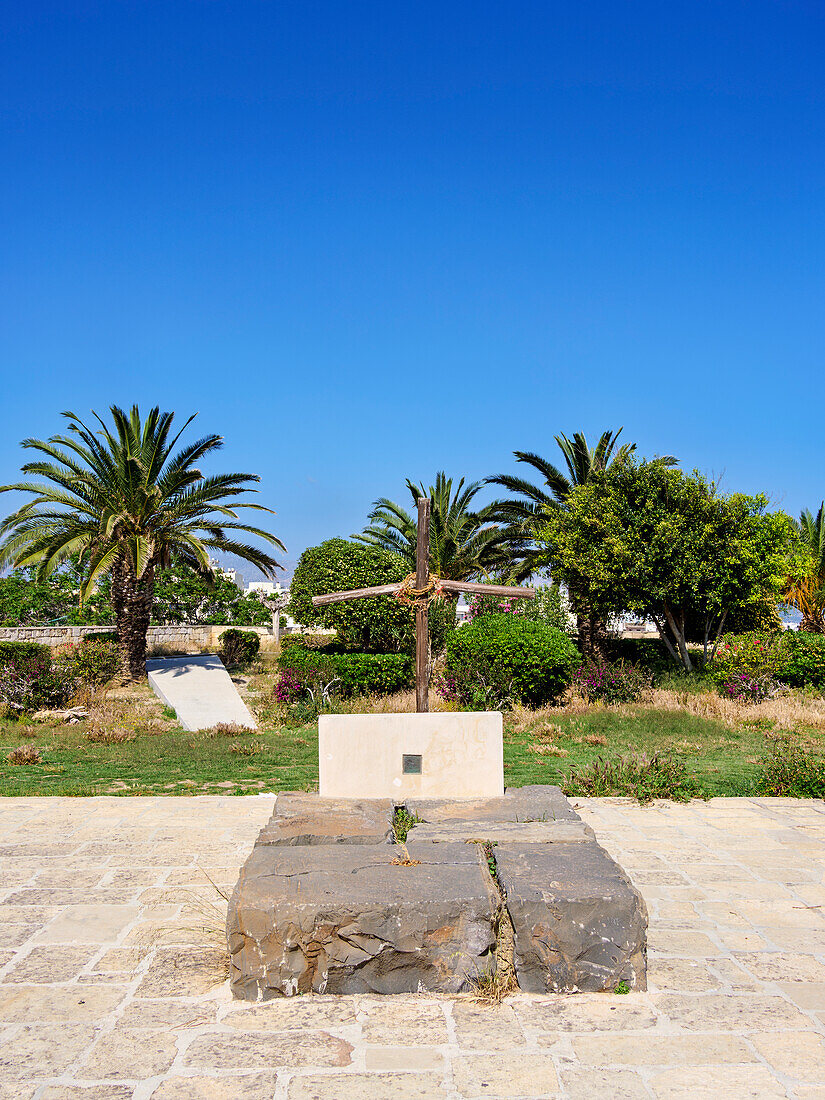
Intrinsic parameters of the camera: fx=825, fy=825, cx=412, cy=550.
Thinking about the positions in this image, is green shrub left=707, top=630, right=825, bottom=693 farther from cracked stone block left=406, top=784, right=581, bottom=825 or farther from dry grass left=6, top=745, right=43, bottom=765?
dry grass left=6, top=745, right=43, bottom=765

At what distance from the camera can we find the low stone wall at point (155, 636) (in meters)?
22.0

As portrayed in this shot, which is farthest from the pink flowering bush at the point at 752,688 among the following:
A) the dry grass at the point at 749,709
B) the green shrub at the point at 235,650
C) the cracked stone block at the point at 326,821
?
the green shrub at the point at 235,650

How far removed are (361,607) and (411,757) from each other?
11.0 meters

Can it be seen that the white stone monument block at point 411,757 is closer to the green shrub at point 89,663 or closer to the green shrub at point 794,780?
the green shrub at point 794,780

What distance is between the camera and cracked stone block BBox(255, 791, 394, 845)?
5352 mm

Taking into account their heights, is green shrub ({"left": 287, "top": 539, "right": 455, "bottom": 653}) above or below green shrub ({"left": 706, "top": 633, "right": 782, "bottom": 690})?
above

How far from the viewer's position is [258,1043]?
371 centimetres

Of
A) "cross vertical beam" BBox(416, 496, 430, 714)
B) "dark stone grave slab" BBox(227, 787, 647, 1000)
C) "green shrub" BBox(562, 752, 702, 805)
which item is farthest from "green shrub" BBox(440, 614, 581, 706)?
"dark stone grave slab" BBox(227, 787, 647, 1000)

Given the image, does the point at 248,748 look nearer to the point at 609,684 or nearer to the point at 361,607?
the point at 361,607

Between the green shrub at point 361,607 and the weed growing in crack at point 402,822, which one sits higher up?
the green shrub at point 361,607

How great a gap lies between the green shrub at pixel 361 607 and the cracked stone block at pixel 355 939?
1331cm

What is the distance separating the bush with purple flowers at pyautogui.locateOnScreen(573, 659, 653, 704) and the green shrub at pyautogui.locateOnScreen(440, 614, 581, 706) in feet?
2.54

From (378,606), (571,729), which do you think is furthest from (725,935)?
(378,606)

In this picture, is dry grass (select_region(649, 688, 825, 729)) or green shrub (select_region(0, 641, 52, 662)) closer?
dry grass (select_region(649, 688, 825, 729))
